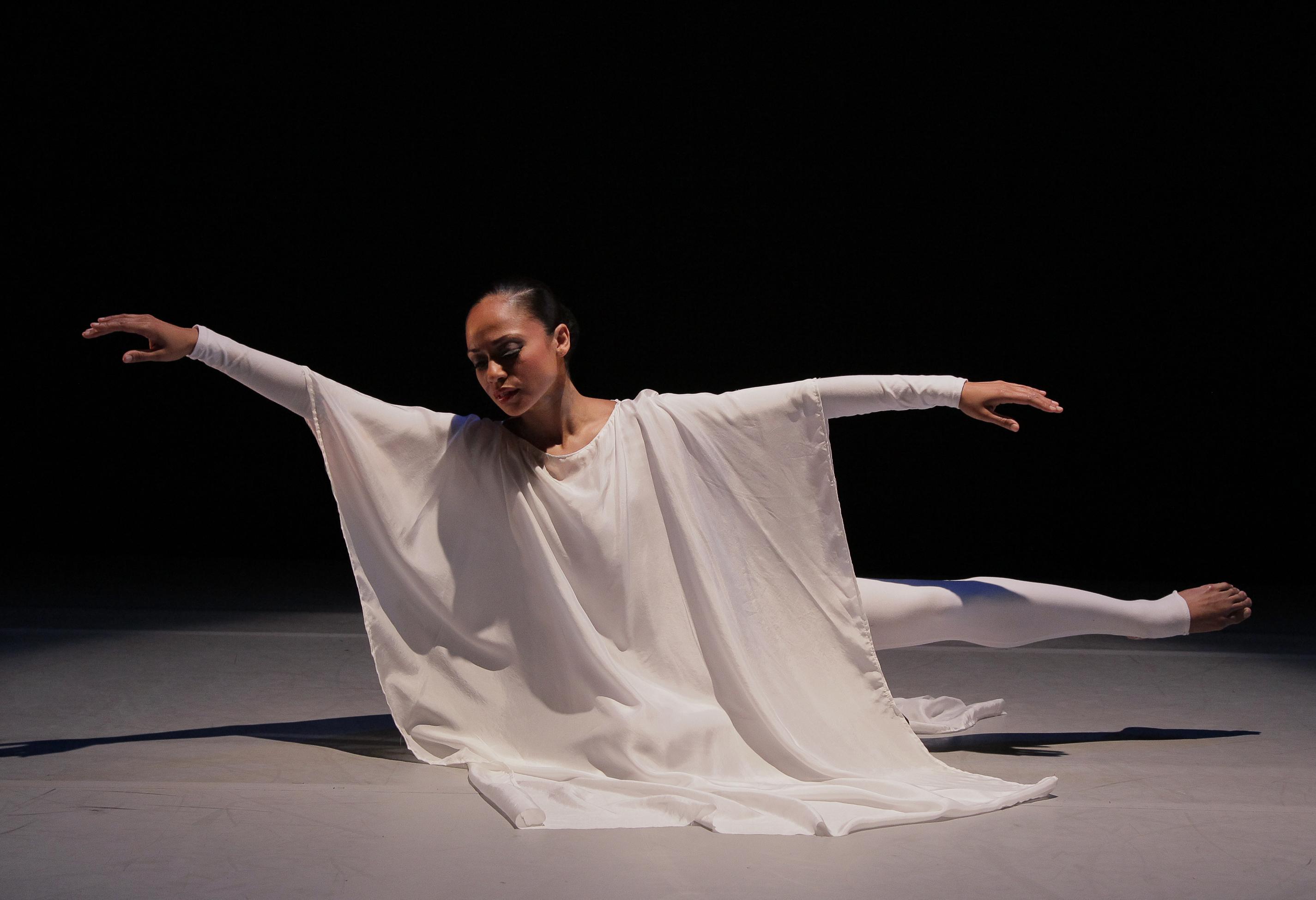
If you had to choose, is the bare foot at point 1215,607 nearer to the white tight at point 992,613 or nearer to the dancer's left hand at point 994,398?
the white tight at point 992,613

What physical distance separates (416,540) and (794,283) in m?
2.61

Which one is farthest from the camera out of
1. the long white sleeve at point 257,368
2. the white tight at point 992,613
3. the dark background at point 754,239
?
the dark background at point 754,239

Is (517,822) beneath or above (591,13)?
beneath

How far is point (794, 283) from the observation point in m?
4.57

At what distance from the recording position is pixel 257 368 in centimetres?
221

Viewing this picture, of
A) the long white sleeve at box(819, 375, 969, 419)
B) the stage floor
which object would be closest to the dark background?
the stage floor

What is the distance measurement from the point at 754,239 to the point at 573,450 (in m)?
2.43

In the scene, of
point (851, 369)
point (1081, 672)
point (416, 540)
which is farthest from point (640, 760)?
point (851, 369)

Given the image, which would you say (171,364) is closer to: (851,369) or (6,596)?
Result: (6,596)

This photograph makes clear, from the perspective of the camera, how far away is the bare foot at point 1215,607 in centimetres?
241

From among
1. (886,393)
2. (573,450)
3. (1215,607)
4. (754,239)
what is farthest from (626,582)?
(754,239)

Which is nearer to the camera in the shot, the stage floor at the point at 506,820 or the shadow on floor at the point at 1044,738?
the stage floor at the point at 506,820

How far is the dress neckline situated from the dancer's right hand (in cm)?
61

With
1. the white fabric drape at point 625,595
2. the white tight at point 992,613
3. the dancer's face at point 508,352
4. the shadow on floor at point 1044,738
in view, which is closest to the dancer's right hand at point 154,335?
the white fabric drape at point 625,595
